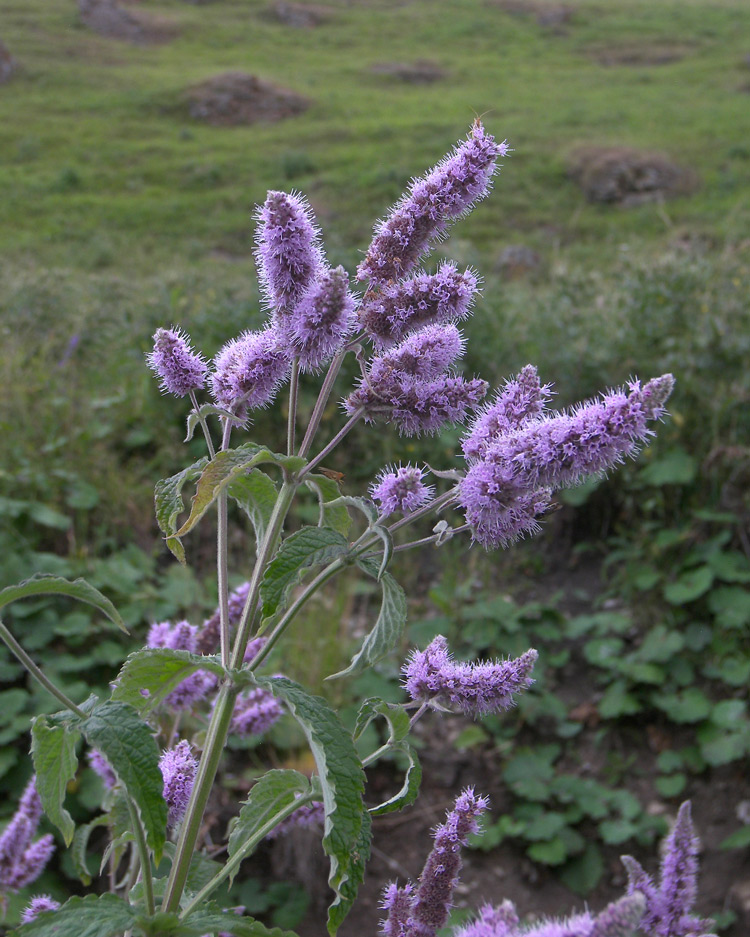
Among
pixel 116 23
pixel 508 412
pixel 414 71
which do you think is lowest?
pixel 508 412

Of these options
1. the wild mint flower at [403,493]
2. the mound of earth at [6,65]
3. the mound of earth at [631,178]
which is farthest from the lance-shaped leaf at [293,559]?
the mound of earth at [6,65]

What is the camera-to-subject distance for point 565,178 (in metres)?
23.2

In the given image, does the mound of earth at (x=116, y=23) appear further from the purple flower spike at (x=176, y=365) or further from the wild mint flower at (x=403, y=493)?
the wild mint flower at (x=403, y=493)

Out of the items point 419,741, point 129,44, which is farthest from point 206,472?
point 129,44

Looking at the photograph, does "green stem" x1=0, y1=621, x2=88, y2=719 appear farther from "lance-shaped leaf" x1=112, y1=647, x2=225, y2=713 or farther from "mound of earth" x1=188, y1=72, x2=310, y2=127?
"mound of earth" x1=188, y1=72, x2=310, y2=127

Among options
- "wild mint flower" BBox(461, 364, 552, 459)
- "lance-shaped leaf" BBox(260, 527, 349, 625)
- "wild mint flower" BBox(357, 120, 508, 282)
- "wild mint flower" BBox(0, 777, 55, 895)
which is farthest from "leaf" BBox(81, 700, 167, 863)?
"wild mint flower" BBox(0, 777, 55, 895)

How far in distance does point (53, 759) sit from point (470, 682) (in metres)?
0.59

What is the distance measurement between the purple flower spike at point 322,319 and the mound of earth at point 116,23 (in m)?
38.9

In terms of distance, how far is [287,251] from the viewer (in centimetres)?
119

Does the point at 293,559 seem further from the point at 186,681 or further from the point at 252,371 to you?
the point at 186,681

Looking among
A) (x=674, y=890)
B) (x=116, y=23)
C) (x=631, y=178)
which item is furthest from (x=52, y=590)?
(x=116, y=23)

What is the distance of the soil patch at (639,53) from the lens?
3388 centimetres

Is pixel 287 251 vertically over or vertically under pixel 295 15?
under

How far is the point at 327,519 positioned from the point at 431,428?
0.24m
